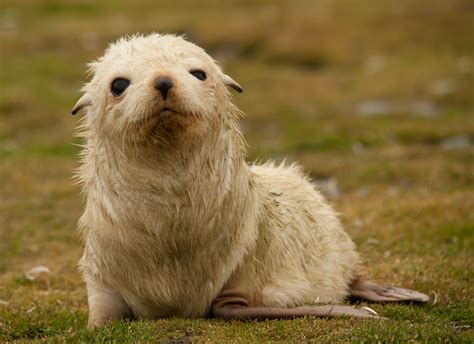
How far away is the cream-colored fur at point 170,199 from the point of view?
6.84 m

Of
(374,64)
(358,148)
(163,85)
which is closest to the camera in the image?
(163,85)

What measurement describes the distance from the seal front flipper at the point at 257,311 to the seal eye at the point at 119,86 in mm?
1861

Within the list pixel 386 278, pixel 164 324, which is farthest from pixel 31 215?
pixel 164 324

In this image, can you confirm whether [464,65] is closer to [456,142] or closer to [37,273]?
[456,142]

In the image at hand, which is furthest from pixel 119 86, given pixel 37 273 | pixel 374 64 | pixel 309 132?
pixel 374 64

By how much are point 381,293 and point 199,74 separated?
298 centimetres

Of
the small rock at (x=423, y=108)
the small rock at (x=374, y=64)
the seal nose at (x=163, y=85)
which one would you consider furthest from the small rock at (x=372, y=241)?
the small rock at (x=374, y=64)

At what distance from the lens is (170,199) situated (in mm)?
7020

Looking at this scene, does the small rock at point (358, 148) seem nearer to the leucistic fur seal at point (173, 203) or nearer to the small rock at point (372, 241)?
the small rock at point (372, 241)

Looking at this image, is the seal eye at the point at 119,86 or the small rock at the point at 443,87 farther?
the small rock at the point at 443,87

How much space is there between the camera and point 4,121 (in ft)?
72.0

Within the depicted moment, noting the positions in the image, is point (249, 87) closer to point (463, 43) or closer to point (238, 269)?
point (463, 43)

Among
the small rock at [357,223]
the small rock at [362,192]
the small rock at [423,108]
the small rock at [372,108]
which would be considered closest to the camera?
the small rock at [357,223]

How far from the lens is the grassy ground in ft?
27.6
